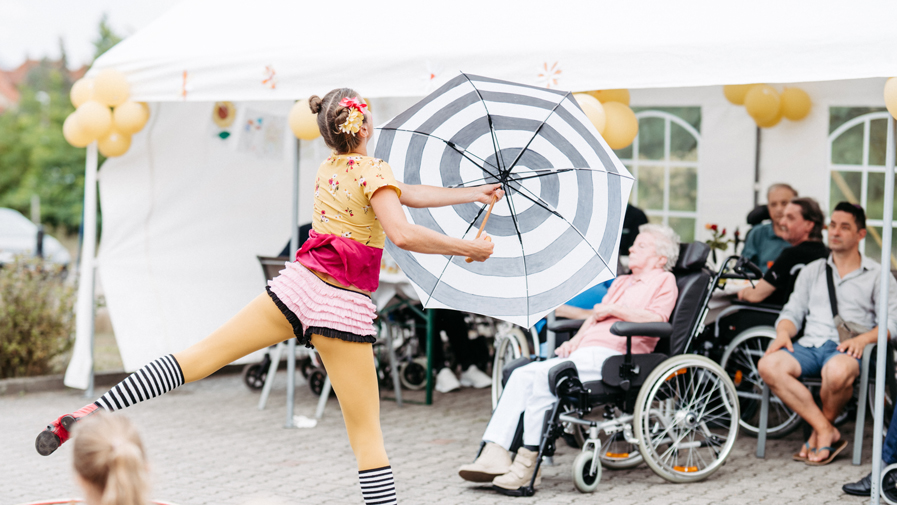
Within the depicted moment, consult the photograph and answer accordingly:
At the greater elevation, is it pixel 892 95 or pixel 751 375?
pixel 892 95

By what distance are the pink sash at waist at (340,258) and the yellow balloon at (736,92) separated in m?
4.98

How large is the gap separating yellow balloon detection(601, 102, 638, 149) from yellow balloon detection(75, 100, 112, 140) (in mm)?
3261

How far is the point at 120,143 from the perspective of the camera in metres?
6.21

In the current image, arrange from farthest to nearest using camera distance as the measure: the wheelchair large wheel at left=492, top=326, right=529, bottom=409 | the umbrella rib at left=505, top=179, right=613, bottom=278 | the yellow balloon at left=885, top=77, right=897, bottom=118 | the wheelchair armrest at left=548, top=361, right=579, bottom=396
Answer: the wheelchair large wheel at left=492, top=326, right=529, bottom=409, the wheelchair armrest at left=548, top=361, right=579, bottom=396, the umbrella rib at left=505, top=179, right=613, bottom=278, the yellow balloon at left=885, top=77, right=897, bottom=118

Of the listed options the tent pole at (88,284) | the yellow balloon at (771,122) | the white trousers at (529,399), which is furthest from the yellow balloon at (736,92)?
the tent pole at (88,284)

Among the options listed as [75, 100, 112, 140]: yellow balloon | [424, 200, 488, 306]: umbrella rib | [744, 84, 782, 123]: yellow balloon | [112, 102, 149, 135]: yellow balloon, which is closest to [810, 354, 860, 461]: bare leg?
[424, 200, 488, 306]: umbrella rib

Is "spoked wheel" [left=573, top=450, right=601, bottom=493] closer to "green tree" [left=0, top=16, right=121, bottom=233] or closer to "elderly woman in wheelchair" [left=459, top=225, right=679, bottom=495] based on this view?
"elderly woman in wheelchair" [left=459, top=225, right=679, bottom=495]

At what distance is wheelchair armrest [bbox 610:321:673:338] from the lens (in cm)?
427

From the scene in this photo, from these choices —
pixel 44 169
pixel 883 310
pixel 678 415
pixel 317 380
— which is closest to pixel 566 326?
pixel 678 415

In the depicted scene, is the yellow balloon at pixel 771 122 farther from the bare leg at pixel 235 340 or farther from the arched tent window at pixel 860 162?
the bare leg at pixel 235 340

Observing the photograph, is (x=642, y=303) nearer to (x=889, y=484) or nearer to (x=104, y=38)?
(x=889, y=484)

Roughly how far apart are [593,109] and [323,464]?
89.3 inches

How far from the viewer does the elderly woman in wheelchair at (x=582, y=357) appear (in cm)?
421

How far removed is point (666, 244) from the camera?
4.80 metres
